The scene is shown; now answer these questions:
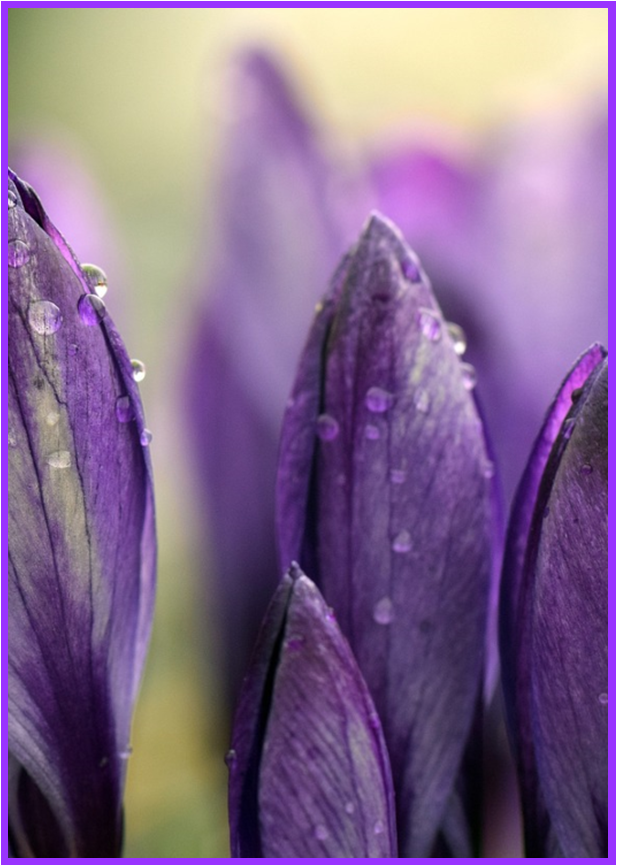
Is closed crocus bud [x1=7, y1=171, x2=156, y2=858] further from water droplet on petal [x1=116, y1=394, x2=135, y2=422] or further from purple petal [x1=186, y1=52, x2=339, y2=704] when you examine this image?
purple petal [x1=186, y1=52, x2=339, y2=704]

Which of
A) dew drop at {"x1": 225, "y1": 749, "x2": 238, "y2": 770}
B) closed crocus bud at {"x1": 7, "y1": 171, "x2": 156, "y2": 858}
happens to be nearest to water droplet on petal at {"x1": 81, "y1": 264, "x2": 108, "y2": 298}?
closed crocus bud at {"x1": 7, "y1": 171, "x2": 156, "y2": 858}

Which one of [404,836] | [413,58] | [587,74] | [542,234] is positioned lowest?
[404,836]

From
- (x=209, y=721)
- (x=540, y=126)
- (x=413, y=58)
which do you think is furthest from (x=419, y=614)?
(x=413, y=58)

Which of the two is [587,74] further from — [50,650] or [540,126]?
[50,650]

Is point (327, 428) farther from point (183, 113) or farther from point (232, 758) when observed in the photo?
point (183, 113)

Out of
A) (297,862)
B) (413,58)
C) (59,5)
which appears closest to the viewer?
(297,862)
